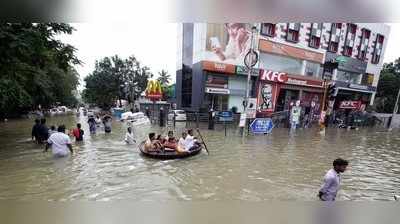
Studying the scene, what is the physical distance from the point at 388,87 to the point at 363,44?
12.1 m

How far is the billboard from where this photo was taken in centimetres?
2231

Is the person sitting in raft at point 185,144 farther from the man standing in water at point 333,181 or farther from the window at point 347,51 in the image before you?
the window at point 347,51

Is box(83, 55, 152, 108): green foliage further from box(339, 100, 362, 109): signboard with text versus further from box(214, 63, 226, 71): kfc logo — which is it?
box(339, 100, 362, 109): signboard with text

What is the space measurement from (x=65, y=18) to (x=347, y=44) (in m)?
34.5

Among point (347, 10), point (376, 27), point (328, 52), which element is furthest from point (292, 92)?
point (347, 10)

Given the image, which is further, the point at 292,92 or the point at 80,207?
the point at 292,92

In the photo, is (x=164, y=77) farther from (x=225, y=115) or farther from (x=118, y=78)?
(x=225, y=115)

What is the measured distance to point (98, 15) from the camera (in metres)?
1.59

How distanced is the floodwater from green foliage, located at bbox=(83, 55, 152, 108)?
32918mm

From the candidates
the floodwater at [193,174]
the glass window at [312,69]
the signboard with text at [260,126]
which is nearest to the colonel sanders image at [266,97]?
the glass window at [312,69]

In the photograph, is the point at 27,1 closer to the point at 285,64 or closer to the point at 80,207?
the point at 80,207

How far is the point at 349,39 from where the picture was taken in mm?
30688

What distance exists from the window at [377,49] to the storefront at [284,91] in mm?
10725

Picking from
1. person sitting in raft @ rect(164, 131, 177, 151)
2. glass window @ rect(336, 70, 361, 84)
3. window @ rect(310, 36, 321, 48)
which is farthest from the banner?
person sitting in raft @ rect(164, 131, 177, 151)
